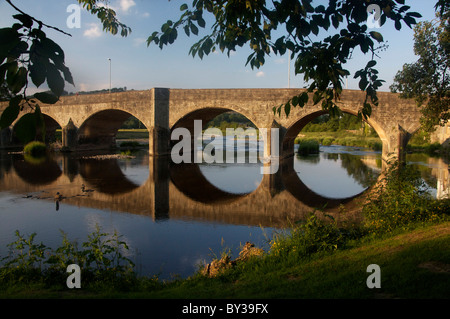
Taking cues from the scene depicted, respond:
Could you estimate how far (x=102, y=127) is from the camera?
33125 millimetres

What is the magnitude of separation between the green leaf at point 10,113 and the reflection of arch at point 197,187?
10.7 m

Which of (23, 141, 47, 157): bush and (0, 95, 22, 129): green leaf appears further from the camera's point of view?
(23, 141, 47, 157): bush

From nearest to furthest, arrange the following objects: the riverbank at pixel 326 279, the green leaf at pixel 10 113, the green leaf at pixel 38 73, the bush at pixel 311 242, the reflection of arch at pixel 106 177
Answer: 1. the green leaf at pixel 10 113
2. the green leaf at pixel 38 73
3. the riverbank at pixel 326 279
4. the bush at pixel 311 242
5. the reflection of arch at pixel 106 177

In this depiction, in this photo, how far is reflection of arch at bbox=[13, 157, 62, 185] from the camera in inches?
621

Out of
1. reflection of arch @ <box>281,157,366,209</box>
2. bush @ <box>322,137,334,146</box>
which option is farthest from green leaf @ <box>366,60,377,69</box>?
bush @ <box>322,137,334,146</box>

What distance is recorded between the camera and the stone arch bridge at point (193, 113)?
69.6 feet

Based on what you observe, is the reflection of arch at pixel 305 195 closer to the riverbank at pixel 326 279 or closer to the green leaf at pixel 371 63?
the riverbank at pixel 326 279

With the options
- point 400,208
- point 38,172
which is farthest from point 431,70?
point 38,172

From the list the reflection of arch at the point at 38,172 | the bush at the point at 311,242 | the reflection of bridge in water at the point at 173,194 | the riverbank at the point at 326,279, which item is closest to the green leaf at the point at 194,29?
the riverbank at the point at 326,279

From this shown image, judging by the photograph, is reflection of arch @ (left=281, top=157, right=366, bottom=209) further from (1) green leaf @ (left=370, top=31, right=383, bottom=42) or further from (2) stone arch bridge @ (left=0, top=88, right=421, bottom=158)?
(1) green leaf @ (left=370, top=31, right=383, bottom=42)

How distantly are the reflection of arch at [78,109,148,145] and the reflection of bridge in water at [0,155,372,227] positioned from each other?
36.3 feet

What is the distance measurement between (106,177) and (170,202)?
6532 mm

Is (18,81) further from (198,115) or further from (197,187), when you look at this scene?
(198,115)

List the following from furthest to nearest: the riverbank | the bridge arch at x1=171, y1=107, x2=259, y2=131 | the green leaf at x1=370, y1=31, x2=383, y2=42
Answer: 1. the bridge arch at x1=171, y1=107, x2=259, y2=131
2. the riverbank
3. the green leaf at x1=370, y1=31, x2=383, y2=42
